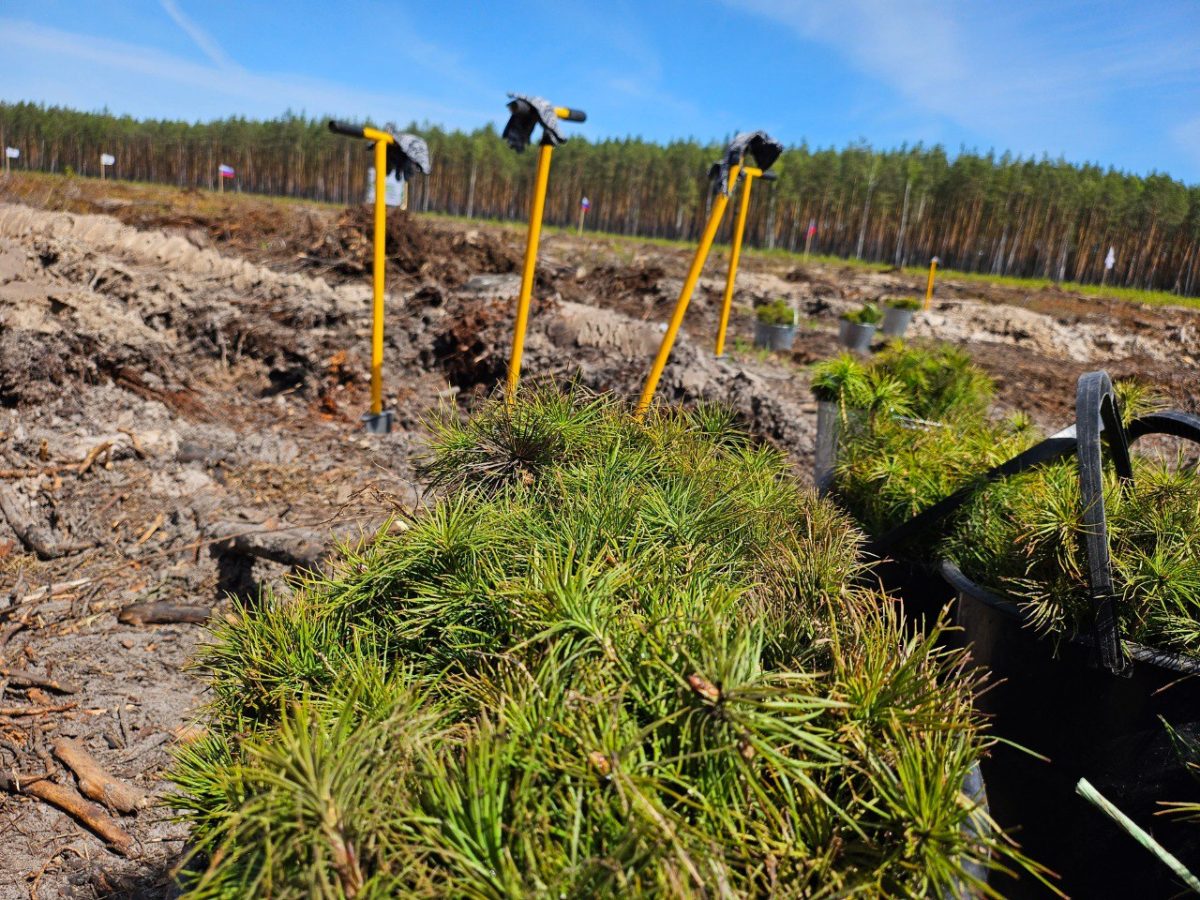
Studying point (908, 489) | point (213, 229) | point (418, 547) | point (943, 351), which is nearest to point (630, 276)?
point (213, 229)

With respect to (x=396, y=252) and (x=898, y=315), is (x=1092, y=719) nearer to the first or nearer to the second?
(x=396, y=252)

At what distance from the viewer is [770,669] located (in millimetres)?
892

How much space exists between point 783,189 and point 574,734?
172ft

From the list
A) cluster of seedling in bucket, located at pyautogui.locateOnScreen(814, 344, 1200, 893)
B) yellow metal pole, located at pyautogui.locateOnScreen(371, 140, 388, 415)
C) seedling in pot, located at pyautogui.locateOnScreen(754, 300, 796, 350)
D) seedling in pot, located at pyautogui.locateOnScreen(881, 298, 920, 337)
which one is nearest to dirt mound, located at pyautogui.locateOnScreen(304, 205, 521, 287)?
seedling in pot, located at pyautogui.locateOnScreen(754, 300, 796, 350)

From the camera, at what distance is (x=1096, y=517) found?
1.23 meters

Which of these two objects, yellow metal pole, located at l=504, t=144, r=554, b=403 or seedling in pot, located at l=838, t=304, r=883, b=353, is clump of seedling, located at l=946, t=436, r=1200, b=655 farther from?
seedling in pot, located at l=838, t=304, r=883, b=353

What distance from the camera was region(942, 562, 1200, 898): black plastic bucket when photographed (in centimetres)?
129

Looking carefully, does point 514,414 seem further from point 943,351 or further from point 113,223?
point 113,223

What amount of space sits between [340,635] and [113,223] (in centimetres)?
1119

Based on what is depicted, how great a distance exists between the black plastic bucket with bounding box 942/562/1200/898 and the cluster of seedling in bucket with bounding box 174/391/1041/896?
66 cm

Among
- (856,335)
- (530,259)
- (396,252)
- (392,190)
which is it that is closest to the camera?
(530,259)

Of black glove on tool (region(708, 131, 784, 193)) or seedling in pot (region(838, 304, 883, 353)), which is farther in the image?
seedling in pot (region(838, 304, 883, 353))

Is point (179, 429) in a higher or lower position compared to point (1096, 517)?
lower

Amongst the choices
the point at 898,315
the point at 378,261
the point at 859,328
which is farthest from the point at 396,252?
the point at 898,315
